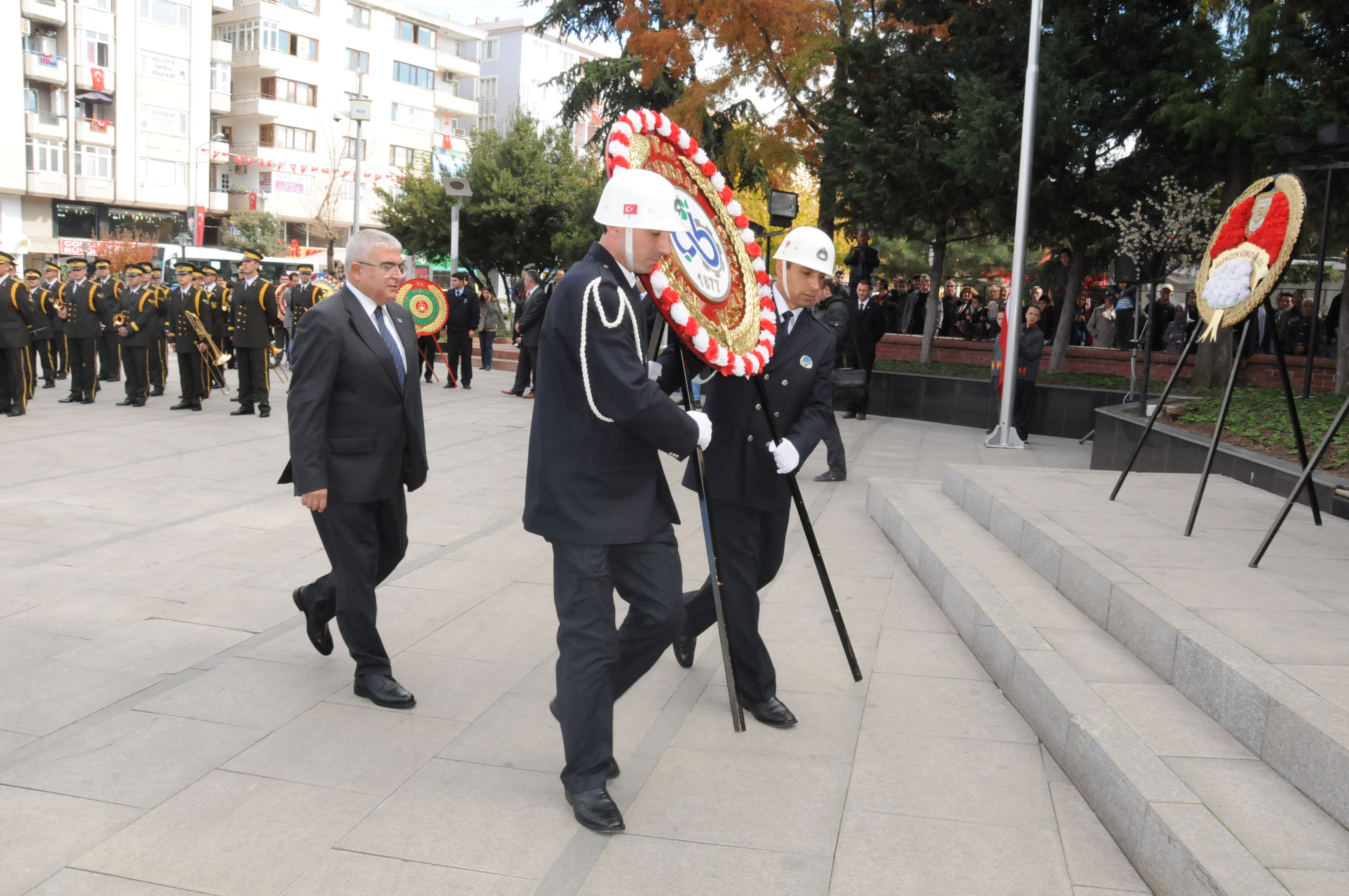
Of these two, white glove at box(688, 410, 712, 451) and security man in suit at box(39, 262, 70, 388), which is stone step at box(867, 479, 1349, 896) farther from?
security man in suit at box(39, 262, 70, 388)

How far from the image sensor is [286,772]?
3.89 metres

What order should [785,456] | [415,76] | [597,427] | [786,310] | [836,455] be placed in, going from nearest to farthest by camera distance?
[597,427] < [785,456] < [786,310] < [836,455] < [415,76]

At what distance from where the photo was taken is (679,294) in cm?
368

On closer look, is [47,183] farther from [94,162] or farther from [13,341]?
[13,341]

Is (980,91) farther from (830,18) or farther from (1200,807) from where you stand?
(1200,807)

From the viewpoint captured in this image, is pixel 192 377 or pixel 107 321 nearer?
pixel 192 377

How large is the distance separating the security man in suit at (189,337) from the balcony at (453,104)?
53.9 metres

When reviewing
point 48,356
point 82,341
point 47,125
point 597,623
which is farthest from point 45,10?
point 597,623

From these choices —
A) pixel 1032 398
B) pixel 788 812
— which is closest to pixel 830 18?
pixel 1032 398

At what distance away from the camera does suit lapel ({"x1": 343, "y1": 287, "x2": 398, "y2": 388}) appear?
4523 mm

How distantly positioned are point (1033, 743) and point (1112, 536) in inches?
86.4

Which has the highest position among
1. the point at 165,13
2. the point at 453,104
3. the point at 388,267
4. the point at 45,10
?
the point at 165,13

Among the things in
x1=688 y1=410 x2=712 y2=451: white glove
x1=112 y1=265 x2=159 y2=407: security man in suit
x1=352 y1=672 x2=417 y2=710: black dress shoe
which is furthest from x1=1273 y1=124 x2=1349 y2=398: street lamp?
x1=112 y1=265 x2=159 y2=407: security man in suit

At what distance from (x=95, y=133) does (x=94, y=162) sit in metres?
1.22
